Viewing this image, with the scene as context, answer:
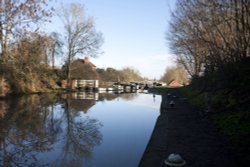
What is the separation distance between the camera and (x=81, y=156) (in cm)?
708

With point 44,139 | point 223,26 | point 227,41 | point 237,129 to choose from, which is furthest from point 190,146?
point 223,26

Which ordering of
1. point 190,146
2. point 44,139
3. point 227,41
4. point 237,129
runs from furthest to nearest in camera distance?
point 227,41, point 44,139, point 237,129, point 190,146

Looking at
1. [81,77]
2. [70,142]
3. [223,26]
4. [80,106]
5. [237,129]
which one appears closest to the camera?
[237,129]

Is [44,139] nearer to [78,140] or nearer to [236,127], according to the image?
[78,140]

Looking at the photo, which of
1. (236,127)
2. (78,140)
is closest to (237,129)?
(236,127)

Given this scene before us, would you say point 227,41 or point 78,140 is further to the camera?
point 227,41

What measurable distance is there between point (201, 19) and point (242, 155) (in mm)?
6179

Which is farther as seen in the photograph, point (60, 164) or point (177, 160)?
point (60, 164)

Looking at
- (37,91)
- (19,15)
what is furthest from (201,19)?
(37,91)

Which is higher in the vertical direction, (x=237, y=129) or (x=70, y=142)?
(x=237, y=129)

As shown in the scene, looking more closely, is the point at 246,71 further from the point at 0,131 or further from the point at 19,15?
the point at 19,15

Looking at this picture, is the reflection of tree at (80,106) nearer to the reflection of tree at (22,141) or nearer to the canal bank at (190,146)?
the reflection of tree at (22,141)

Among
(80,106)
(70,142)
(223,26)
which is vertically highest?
(223,26)

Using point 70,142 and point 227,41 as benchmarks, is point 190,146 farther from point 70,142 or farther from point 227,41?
point 227,41
